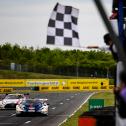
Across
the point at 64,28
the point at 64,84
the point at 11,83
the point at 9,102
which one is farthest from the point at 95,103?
the point at 11,83

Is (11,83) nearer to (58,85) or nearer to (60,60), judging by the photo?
(58,85)

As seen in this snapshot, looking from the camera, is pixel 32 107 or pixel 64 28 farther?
pixel 32 107

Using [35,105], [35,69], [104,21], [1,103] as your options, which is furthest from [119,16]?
[35,69]

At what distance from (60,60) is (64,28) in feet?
533

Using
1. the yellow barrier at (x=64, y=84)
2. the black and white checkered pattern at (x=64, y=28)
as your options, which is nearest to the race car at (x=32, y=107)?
the black and white checkered pattern at (x=64, y=28)

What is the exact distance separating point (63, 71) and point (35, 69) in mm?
10898

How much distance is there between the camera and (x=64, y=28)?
857 cm

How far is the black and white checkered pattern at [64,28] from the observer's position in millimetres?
8289

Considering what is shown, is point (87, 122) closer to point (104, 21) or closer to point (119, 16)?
point (119, 16)

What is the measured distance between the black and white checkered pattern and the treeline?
12719 cm

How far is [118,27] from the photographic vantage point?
725 centimetres

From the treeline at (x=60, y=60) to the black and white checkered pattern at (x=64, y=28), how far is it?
Answer: 12719 cm

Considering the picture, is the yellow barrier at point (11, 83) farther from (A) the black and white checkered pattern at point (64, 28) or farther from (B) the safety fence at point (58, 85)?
(A) the black and white checkered pattern at point (64, 28)

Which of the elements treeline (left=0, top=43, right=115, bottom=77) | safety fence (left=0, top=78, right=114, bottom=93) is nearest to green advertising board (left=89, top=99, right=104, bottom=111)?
safety fence (left=0, top=78, right=114, bottom=93)
